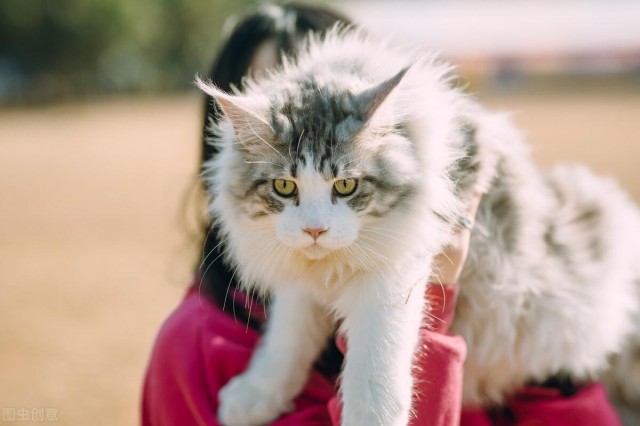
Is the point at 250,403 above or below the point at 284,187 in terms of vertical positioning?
below

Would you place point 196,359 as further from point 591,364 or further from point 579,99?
point 579,99

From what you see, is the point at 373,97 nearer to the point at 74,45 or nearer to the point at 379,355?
the point at 379,355

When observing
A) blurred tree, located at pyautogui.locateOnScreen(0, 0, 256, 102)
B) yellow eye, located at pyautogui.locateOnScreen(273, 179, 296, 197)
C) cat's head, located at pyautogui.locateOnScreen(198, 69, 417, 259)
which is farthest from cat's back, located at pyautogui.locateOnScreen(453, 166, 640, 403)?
blurred tree, located at pyautogui.locateOnScreen(0, 0, 256, 102)

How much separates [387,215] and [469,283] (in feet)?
1.05

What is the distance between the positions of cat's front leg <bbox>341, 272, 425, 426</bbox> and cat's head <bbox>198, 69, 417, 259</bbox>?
125mm

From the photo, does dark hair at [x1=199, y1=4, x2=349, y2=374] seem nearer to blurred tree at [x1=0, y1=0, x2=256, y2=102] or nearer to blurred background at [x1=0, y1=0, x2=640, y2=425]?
blurred background at [x1=0, y1=0, x2=640, y2=425]

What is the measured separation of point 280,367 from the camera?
4.75 feet

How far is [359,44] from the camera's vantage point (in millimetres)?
1474

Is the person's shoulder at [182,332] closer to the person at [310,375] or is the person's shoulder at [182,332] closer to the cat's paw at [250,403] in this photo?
the person at [310,375]

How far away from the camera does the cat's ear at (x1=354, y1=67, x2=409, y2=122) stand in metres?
1.16

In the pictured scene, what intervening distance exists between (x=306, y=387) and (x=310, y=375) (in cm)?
3

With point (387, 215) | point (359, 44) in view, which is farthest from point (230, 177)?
point (359, 44)

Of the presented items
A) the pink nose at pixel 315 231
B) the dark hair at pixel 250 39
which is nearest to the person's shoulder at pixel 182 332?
the dark hair at pixel 250 39

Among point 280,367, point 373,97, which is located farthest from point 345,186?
point 280,367
